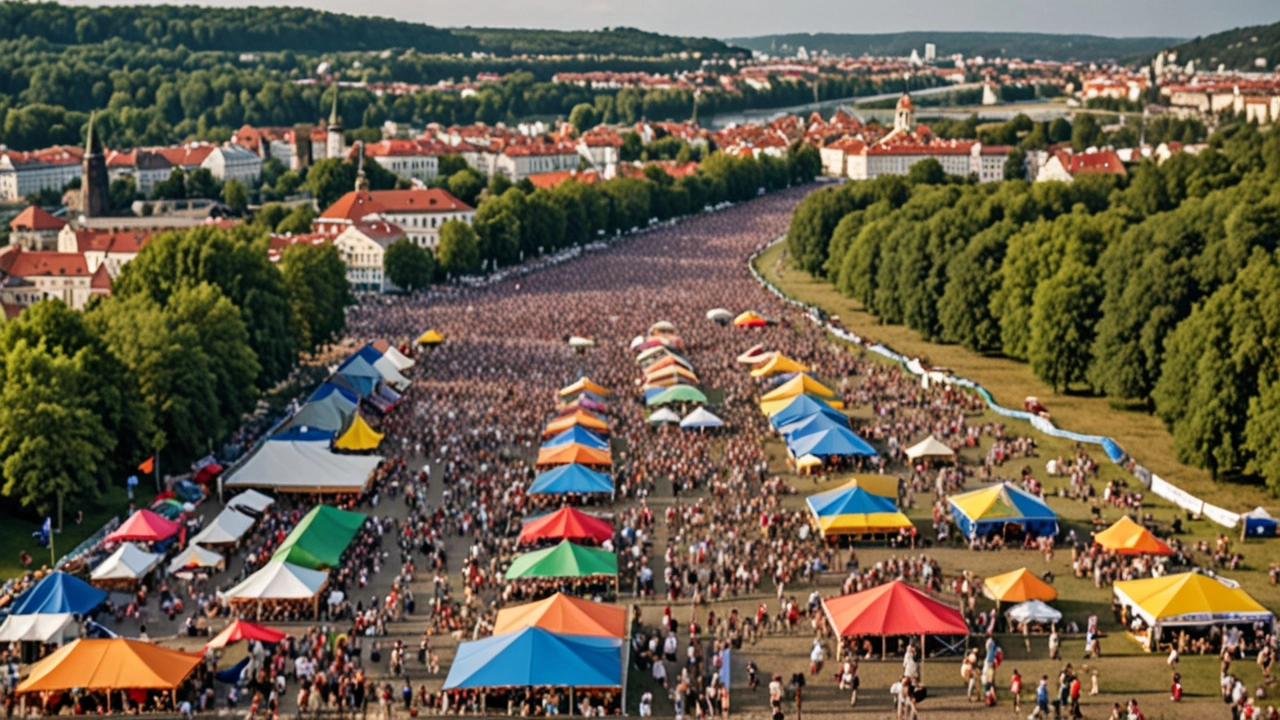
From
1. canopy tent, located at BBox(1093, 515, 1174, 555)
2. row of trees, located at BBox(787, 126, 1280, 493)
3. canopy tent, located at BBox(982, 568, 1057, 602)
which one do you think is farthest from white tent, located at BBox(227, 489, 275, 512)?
row of trees, located at BBox(787, 126, 1280, 493)

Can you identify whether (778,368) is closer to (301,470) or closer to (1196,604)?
(301,470)

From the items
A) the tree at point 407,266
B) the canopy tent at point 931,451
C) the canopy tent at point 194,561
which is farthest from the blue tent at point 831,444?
the tree at point 407,266

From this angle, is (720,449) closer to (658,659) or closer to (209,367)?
(209,367)

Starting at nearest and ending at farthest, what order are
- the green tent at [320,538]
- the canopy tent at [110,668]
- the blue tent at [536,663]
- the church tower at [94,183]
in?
the canopy tent at [110,668]
the blue tent at [536,663]
the green tent at [320,538]
the church tower at [94,183]

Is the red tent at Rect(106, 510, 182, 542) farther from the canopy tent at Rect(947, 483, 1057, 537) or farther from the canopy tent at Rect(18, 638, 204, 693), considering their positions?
the canopy tent at Rect(947, 483, 1057, 537)

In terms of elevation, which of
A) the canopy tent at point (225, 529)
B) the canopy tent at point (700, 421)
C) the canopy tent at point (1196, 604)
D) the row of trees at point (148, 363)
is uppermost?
the row of trees at point (148, 363)

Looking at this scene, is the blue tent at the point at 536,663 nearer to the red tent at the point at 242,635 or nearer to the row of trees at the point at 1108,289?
the red tent at the point at 242,635
